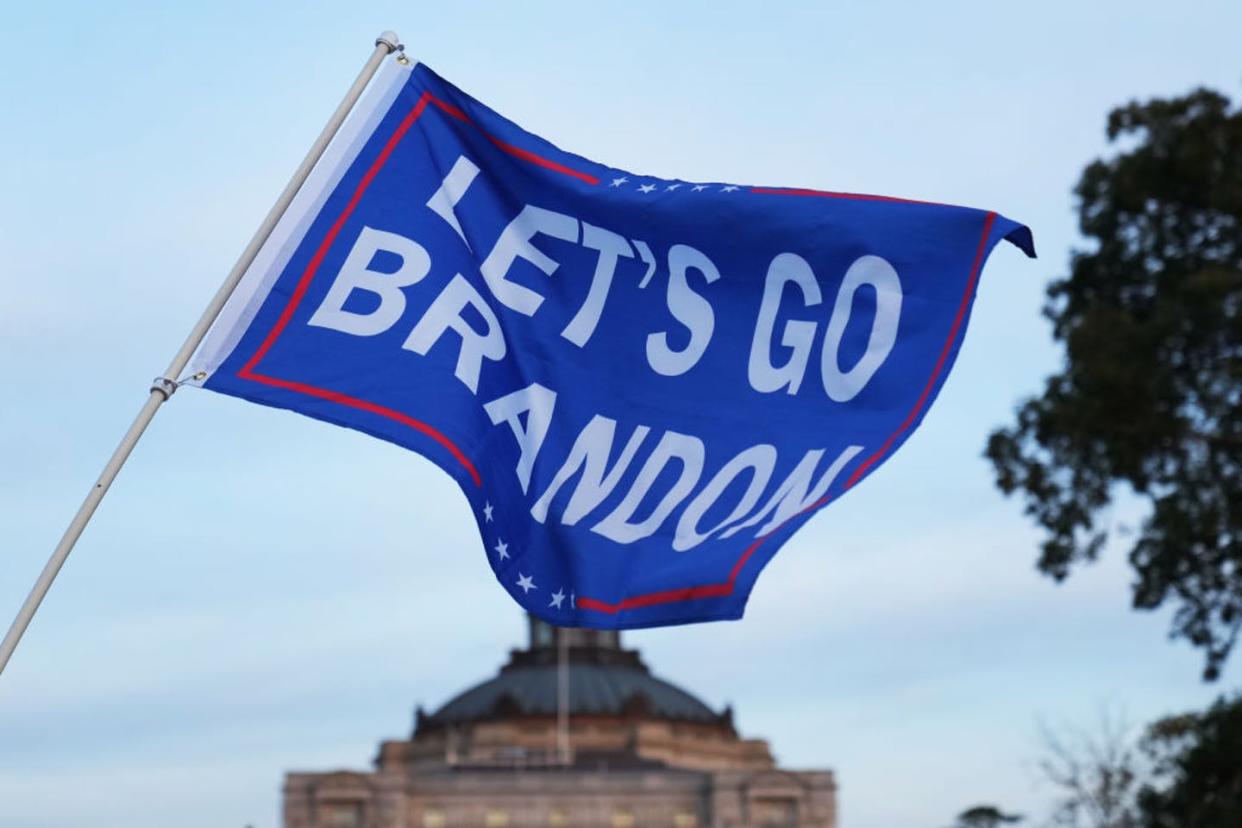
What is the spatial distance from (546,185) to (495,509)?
1.62m

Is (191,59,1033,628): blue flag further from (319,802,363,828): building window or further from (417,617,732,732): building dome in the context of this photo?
(417,617,732,732): building dome

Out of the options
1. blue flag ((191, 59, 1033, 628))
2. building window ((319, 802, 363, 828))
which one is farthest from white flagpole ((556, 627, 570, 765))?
blue flag ((191, 59, 1033, 628))

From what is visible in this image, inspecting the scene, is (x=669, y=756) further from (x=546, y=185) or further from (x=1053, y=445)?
(x=546, y=185)

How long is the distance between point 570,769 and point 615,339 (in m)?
146

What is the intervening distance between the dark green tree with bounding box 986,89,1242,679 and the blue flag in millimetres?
23752

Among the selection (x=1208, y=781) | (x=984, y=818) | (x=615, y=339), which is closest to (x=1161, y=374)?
(x=1208, y=781)

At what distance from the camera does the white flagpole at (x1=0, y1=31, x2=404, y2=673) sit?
33.2 feet

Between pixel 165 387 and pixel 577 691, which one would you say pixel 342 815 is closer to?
pixel 577 691

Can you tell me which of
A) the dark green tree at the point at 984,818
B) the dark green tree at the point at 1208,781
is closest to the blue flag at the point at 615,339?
the dark green tree at the point at 1208,781

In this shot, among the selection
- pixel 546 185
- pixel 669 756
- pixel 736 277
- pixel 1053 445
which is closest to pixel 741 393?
pixel 736 277

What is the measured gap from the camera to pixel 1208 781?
37.0 metres

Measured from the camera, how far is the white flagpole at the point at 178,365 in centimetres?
1012

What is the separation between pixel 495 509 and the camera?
39.5ft

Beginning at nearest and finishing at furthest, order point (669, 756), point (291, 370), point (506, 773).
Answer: point (291, 370)
point (506, 773)
point (669, 756)
